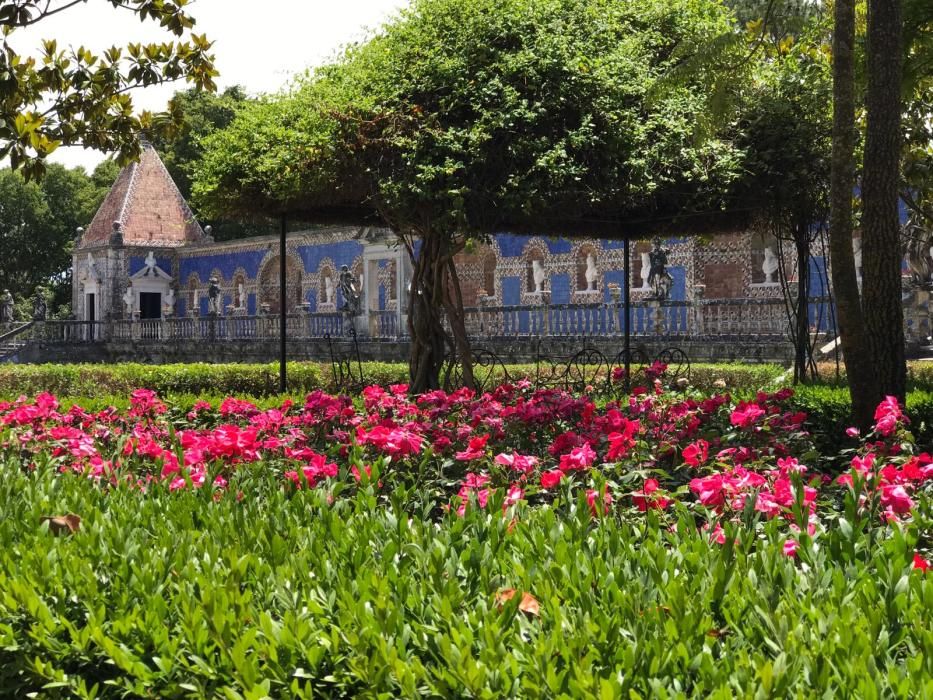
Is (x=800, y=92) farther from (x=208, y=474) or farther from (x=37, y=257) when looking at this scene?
(x=37, y=257)

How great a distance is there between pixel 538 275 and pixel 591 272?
2.19 metres

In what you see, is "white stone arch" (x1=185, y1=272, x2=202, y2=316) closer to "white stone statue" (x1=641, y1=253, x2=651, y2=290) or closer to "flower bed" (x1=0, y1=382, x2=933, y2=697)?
"white stone statue" (x1=641, y1=253, x2=651, y2=290)

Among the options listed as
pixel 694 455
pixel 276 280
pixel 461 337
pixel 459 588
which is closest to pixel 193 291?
pixel 276 280

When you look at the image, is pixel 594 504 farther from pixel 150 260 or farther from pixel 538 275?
pixel 150 260

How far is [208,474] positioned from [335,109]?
6.14 m

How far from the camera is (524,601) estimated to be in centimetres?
256

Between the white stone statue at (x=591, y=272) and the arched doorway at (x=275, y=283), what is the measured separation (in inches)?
461

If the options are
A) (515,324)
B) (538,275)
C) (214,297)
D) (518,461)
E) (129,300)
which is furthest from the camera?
(129,300)

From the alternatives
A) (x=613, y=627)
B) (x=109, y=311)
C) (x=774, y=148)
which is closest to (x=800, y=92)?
(x=774, y=148)

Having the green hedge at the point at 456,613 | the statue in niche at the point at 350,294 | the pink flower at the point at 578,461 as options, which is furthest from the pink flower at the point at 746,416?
the statue in niche at the point at 350,294

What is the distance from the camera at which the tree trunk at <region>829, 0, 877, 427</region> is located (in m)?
6.86

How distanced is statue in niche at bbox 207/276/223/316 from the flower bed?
35458mm

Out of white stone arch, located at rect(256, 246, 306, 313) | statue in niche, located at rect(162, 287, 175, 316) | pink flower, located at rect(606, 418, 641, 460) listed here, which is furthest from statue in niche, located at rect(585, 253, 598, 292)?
pink flower, located at rect(606, 418, 641, 460)

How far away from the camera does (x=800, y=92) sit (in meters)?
10.7
